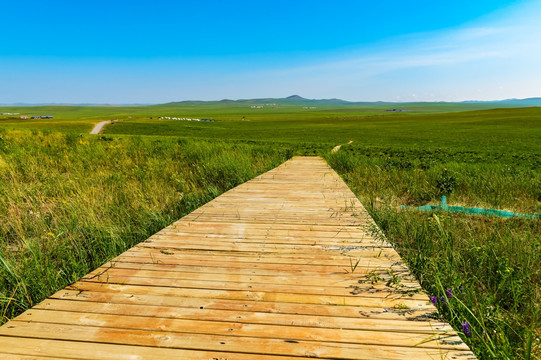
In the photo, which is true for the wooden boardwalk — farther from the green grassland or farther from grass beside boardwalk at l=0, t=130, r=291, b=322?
grass beside boardwalk at l=0, t=130, r=291, b=322

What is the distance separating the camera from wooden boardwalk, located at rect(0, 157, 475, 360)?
67.3 inches

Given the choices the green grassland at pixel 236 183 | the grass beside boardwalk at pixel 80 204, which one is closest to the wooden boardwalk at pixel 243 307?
the green grassland at pixel 236 183

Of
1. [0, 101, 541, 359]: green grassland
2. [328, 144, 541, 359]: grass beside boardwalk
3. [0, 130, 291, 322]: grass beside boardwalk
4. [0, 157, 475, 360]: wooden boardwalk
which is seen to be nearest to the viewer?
[0, 157, 475, 360]: wooden boardwalk

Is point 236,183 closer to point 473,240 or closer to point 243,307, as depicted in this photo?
point 473,240

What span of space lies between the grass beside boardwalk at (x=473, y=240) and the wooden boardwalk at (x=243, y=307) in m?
0.37

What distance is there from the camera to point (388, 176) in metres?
9.68

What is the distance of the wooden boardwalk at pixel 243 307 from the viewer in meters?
1.71

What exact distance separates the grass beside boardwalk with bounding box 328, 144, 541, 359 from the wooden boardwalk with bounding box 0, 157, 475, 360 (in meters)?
0.37

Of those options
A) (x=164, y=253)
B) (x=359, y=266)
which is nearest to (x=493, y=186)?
(x=359, y=266)

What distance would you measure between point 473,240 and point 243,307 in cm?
314

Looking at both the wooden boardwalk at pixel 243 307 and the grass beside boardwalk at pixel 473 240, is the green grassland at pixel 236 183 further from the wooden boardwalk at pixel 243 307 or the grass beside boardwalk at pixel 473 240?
the wooden boardwalk at pixel 243 307

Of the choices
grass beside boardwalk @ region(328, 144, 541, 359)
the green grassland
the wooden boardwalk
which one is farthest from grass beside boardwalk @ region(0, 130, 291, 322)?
grass beside boardwalk @ region(328, 144, 541, 359)

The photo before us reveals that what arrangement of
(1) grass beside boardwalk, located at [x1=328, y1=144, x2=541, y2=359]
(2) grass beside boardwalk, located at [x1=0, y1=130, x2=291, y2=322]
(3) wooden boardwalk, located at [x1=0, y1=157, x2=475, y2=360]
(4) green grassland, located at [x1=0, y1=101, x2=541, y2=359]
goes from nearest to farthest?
1. (3) wooden boardwalk, located at [x1=0, y1=157, x2=475, y2=360]
2. (1) grass beside boardwalk, located at [x1=328, y1=144, x2=541, y2=359]
3. (4) green grassland, located at [x1=0, y1=101, x2=541, y2=359]
4. (2) grass beside boardwalk, located at [x1=0, y1=130, x2=291, y2=322]

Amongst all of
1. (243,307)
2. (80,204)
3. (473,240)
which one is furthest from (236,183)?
(243,307)
